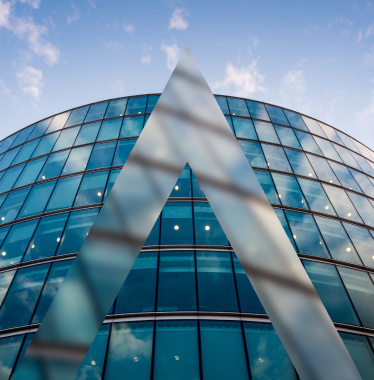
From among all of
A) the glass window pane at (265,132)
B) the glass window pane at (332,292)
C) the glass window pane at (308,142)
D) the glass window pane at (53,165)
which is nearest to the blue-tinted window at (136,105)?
the glass window pane at (53,165)

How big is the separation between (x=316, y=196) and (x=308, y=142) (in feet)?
20.0

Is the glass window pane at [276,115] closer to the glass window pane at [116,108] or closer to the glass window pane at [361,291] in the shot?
the glass window pane at [116,108]

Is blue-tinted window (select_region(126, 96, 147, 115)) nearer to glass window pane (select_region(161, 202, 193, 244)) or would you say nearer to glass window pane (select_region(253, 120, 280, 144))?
glass window pane (select_region(253, 120, 280, 144))

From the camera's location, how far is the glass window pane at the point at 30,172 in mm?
18303

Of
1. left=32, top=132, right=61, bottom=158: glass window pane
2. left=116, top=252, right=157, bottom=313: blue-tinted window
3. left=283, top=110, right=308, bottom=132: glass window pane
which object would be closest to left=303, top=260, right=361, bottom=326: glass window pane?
left=116, top=252, right=157, bottom=313: blue-tinted window

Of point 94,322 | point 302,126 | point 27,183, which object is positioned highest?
point 302,126

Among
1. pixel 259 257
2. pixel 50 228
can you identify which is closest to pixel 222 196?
pixel 259 257

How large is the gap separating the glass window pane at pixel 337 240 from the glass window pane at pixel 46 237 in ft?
41.8

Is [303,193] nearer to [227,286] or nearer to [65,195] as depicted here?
[227,286]

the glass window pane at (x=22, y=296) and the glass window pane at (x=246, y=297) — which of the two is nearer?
the glass window pane at (x=246, y=297)

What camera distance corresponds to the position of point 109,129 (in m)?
20.1

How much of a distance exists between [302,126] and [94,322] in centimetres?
2220

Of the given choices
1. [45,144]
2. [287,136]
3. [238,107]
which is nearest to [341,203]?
[287,136]

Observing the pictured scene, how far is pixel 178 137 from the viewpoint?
536 cm
